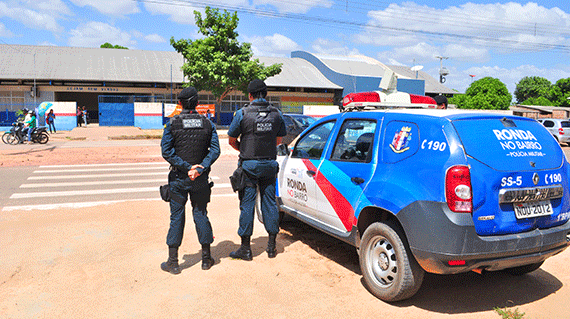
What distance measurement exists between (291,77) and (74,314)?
1611 inches

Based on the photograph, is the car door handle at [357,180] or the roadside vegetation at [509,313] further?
the car door handle at [357,180]

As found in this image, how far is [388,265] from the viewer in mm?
3809

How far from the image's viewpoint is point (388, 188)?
3.71 metres

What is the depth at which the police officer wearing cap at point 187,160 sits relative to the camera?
4316 millimetres

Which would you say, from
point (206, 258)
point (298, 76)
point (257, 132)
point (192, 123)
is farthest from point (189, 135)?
point (298, 76)

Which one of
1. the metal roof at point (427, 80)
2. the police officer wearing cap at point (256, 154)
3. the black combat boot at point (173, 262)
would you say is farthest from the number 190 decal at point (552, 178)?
the metal roof at point (427, 80)

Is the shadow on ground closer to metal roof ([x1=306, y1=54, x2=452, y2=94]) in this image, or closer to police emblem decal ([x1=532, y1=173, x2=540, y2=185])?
police emblem decal ([x1=532, y1=173, x2=540, y2=185])

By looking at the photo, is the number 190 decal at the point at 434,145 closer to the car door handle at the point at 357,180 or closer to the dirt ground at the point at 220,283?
the car door handle at the point at 357,180

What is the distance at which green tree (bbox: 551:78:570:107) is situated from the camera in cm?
6844

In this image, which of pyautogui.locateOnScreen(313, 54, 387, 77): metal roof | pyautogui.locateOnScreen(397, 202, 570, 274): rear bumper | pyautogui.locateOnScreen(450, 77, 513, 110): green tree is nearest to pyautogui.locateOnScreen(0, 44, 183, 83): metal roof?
pyautogui.locateOnScreen(313, 54, 387, 77): metal roof

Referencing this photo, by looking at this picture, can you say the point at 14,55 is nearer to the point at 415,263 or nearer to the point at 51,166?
the point at 51,166

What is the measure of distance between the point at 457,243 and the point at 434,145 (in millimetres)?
780

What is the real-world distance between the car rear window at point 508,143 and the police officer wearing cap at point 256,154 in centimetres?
200

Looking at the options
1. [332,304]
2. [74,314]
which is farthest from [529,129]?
[74,314]
